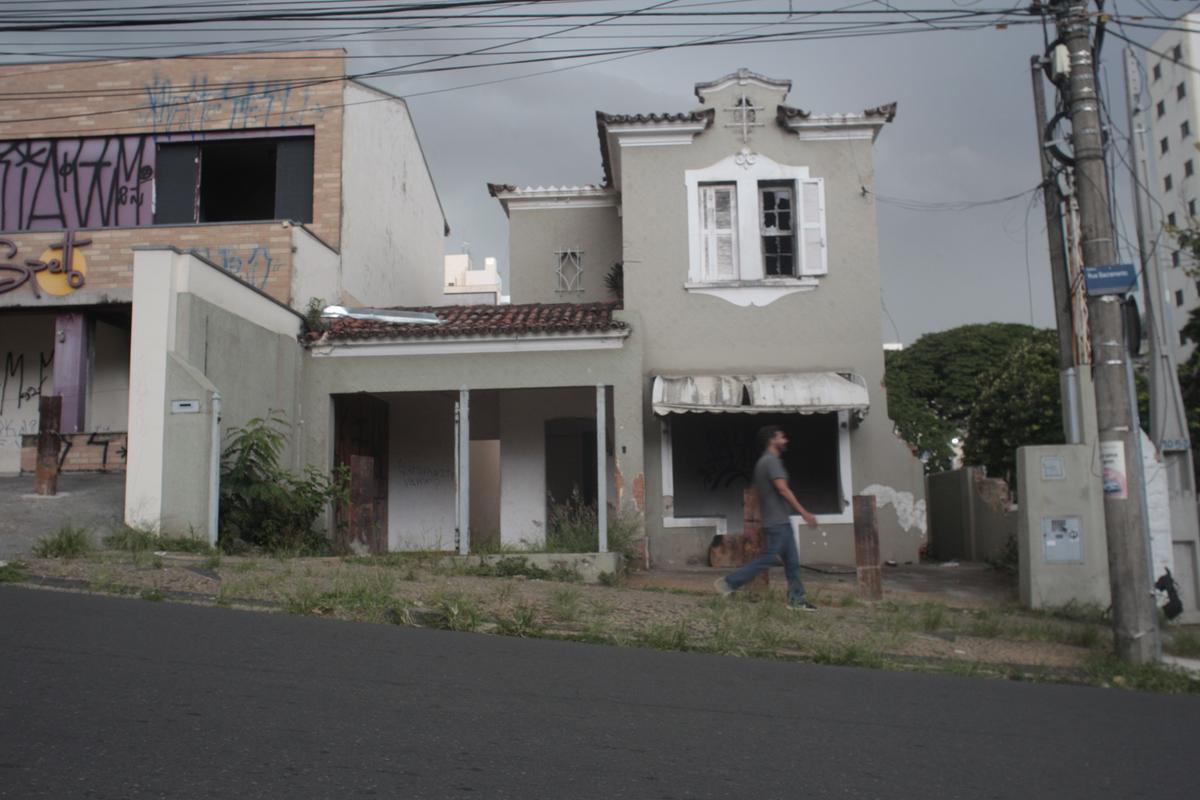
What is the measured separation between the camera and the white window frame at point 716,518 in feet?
52.0

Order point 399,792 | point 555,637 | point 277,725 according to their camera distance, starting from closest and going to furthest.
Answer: point 399,792
point 277,725
point 555,637

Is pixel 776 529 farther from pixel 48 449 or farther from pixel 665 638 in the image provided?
pixel 48 449

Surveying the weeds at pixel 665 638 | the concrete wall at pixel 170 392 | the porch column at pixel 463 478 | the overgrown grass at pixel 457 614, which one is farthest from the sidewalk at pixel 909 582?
the concrete wall at pixel 170 392

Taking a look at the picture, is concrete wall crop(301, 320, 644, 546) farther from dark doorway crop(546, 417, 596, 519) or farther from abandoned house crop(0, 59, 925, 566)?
dark doorway crop(546, 417, 596, 519)

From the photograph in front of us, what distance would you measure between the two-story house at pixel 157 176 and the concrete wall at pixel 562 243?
2639 millimetres

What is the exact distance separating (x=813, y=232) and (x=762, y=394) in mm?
2895

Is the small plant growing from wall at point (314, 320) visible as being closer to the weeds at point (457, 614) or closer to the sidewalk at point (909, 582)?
the sidewalk at point (909, 582)

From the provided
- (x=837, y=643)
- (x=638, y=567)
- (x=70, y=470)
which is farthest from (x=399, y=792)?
(x=70, y=470)

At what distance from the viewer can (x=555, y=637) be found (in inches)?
310

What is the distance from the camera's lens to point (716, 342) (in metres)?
16.2

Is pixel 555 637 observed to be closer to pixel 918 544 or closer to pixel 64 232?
pixel 918 544

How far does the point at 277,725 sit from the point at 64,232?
12945mm

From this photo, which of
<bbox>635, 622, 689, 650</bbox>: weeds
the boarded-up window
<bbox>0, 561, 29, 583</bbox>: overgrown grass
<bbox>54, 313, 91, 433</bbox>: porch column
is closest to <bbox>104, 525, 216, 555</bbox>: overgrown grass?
→ <bbox>0, 561, 29, 583</bbox>: overgrown grass

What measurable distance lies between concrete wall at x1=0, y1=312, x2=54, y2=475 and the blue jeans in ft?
40.5
